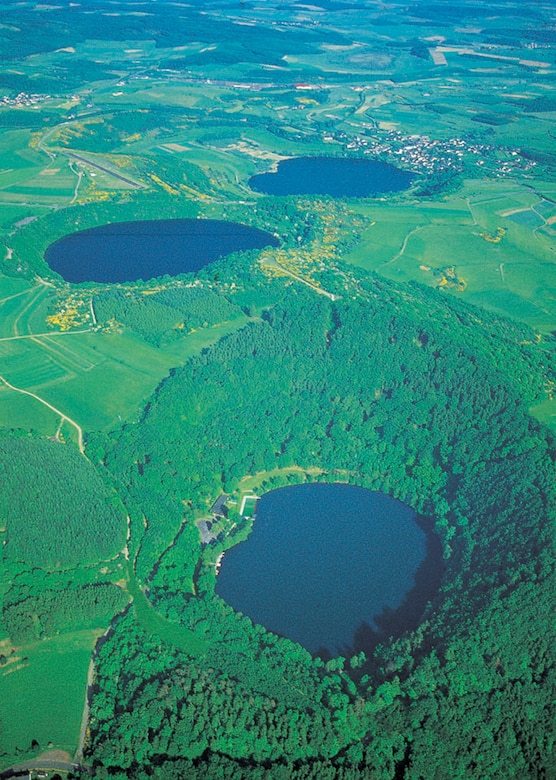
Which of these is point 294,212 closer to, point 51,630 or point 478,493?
point 478,493

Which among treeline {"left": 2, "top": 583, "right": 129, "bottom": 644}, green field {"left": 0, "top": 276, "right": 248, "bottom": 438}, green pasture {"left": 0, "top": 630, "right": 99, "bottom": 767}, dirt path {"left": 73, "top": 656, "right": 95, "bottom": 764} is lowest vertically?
green pasture {"left": 0, "top": 630, "right": 99, "bottom": 767}

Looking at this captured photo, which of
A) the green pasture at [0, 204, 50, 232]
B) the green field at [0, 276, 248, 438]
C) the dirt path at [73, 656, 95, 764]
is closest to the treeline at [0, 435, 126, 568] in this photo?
the green field at [0, 276, 248, 438]

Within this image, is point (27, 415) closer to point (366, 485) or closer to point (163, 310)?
point (163, 310)

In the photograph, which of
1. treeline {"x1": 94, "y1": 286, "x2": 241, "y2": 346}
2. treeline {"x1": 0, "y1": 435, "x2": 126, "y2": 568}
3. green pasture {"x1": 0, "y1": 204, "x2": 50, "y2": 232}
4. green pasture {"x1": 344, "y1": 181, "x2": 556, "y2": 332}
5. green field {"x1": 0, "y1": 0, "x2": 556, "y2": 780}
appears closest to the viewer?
green field {"x1": 0, "y1": 0, "x2": 556, "y2": 780}

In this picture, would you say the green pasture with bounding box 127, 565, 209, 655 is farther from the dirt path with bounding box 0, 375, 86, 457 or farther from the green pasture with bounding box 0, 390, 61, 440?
the green pasture with bounding box 0, 390, 61, 440

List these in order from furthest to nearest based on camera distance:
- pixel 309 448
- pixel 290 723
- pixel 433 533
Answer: pixel 309 448 → pixel 433 533 → pixel 290 723

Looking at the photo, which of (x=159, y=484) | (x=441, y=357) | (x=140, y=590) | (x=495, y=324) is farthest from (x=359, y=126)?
(x=140, y=590)
